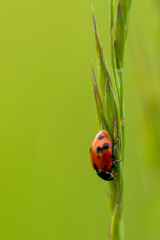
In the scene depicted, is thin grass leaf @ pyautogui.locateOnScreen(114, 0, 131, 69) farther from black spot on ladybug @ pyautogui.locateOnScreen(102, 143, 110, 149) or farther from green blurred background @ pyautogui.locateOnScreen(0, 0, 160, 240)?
black spot on ladybug @ pyautogui.locateOnScreen(102, 143, 110, 149)

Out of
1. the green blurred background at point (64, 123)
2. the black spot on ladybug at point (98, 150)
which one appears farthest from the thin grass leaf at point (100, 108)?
the black spot on ladybug at point (98, 150)

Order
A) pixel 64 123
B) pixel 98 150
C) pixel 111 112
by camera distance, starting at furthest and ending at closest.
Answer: pixel 64 123, pixel 98 150, pixel 111 112

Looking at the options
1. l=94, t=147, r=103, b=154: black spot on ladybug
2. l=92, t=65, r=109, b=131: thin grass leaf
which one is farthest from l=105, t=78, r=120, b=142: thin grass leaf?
l=94, t=147, r=103, b=154: black spot on ladybug

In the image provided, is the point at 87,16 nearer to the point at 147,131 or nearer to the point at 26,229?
the point at 147,131

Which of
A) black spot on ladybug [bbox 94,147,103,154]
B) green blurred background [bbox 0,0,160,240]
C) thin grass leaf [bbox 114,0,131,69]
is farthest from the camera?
black spot on ladybug [bbox 94,147,103,154]

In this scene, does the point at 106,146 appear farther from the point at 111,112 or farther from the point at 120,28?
the point at 120,28

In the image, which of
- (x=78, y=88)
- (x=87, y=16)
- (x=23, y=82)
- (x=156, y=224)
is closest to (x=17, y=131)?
→ (x=23, y=82)

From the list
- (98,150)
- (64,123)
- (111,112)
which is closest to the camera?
(111,112)

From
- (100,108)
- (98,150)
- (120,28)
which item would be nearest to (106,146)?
(98,150)

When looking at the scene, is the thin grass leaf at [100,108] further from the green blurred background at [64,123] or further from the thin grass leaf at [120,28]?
the green blurred background at [64,123]
